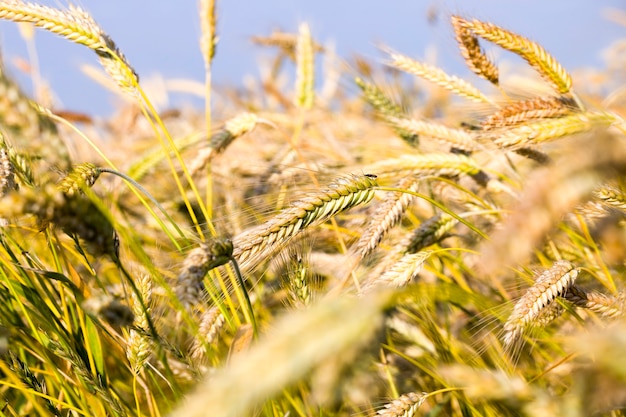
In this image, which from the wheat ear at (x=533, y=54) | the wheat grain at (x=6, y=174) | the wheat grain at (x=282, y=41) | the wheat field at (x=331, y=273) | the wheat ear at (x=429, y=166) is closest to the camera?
the wheat field at (x=331, y=273)

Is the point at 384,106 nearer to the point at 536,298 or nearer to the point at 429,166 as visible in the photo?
the point at 429,166

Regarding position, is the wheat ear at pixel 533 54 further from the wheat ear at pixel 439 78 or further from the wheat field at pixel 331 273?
the wheat ear at pixel 439 78

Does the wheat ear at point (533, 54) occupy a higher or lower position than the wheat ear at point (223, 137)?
higher

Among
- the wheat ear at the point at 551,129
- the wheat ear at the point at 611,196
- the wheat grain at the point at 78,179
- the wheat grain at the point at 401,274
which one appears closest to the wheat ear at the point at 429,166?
the wheat ear at the point at 551,129

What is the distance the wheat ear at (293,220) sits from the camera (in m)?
1.04

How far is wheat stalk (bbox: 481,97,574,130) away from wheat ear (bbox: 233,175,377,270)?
0.54 metres

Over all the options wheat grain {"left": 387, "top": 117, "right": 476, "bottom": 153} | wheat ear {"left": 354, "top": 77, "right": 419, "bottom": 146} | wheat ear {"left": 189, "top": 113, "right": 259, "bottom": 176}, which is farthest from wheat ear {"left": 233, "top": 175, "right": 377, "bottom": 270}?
wheat ear {"left": 354, "top": 77, "right": 419, "bottom": 146}

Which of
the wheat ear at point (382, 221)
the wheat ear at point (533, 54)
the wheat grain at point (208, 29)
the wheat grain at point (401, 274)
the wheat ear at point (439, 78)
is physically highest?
the wheat grain at point (208, 29)

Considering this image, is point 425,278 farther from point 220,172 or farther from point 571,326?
point 220,172

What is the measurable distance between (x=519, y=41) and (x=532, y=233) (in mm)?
983

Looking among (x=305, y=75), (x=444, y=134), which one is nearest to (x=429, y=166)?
(x=444, y=134)

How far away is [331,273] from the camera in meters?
1.82

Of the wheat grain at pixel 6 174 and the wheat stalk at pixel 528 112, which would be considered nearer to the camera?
the wheat grain at pixel 6 174

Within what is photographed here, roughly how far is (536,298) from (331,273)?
829 mm
